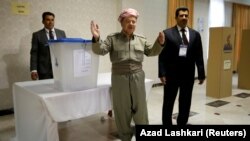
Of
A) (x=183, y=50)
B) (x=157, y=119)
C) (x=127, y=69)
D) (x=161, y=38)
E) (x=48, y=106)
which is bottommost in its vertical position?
(x=157, y=119)

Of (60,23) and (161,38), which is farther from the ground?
(60,23)

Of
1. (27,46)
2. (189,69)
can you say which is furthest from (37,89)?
(27,46)

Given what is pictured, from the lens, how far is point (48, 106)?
6.16 feet

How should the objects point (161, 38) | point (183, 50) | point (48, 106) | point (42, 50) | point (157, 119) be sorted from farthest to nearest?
point (157, 119) → point (42, 50) → point (183, 50) → point (161, 38) → point (48, 106)

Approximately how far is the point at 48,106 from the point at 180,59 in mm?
1385

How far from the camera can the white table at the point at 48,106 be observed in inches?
75.6

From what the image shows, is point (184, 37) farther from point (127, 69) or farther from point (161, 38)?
point (127, 69)

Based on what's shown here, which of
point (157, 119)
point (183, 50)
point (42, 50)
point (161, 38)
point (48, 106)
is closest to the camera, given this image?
point (48, 106)

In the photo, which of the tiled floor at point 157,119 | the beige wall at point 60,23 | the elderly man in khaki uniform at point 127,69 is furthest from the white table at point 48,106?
the beige wall at point 60,23

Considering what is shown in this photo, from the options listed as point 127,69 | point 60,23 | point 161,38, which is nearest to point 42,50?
point 60,23

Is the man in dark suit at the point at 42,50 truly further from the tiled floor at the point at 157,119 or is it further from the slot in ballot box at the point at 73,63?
the slot in ballot box at the point at 73,63

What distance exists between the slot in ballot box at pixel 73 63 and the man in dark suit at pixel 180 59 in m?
0.81

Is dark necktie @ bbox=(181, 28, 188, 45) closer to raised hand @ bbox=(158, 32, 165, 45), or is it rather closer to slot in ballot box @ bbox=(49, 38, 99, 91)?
raised hand @ bbox=(158, 32, 165, 45)

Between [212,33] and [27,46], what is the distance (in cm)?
334
